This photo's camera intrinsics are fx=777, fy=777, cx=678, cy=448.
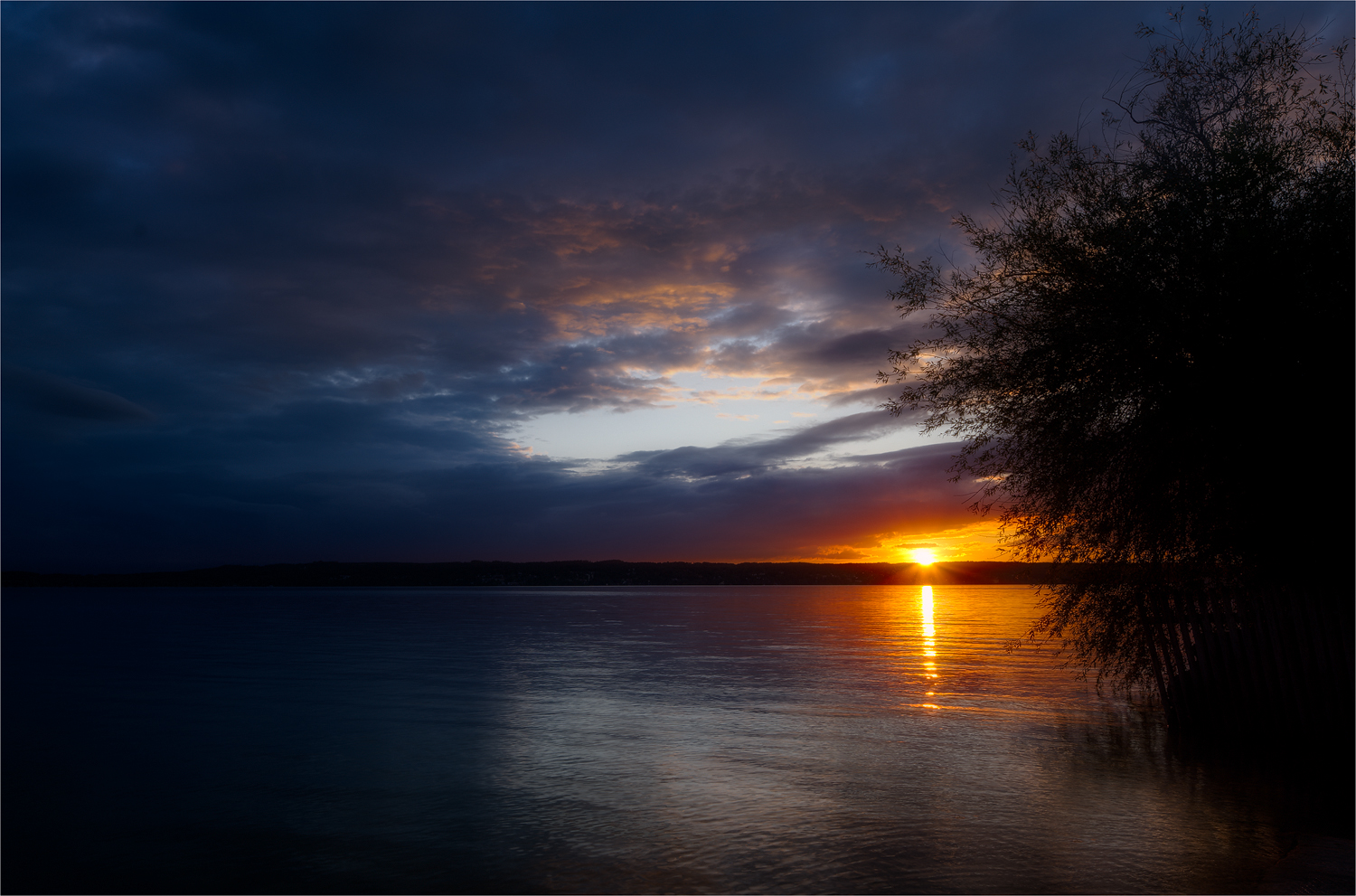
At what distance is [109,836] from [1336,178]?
1782 cm

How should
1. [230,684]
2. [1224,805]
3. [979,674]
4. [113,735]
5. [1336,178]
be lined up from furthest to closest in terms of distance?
[979,674]
[230,684]
[113,735]
[1336,178]
[1224,805]

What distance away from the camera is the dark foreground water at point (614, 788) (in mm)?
7695

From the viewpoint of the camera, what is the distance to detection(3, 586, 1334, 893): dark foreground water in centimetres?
770

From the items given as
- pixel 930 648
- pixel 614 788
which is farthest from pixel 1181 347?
A: pixel 930 648

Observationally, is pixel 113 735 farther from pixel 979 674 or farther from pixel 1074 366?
pixel 979 674

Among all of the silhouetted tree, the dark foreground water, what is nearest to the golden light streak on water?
the dark foreground water

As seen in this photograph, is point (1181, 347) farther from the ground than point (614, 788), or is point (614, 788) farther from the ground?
point (1181, 347)

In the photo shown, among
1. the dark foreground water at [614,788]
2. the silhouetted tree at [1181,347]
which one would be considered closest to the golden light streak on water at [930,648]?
the dark foreground water at [614,788]

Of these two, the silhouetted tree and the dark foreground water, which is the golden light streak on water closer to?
the dark foreground water

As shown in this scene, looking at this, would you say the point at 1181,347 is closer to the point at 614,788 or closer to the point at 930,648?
the point at 614,788

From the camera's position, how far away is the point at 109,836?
9062mm

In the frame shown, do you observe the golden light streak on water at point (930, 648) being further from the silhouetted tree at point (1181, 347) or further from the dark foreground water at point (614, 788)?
the silhouetted tree at point (1181, 347)

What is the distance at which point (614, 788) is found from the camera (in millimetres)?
10477

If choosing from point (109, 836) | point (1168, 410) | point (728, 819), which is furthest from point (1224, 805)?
point (109, 836)
